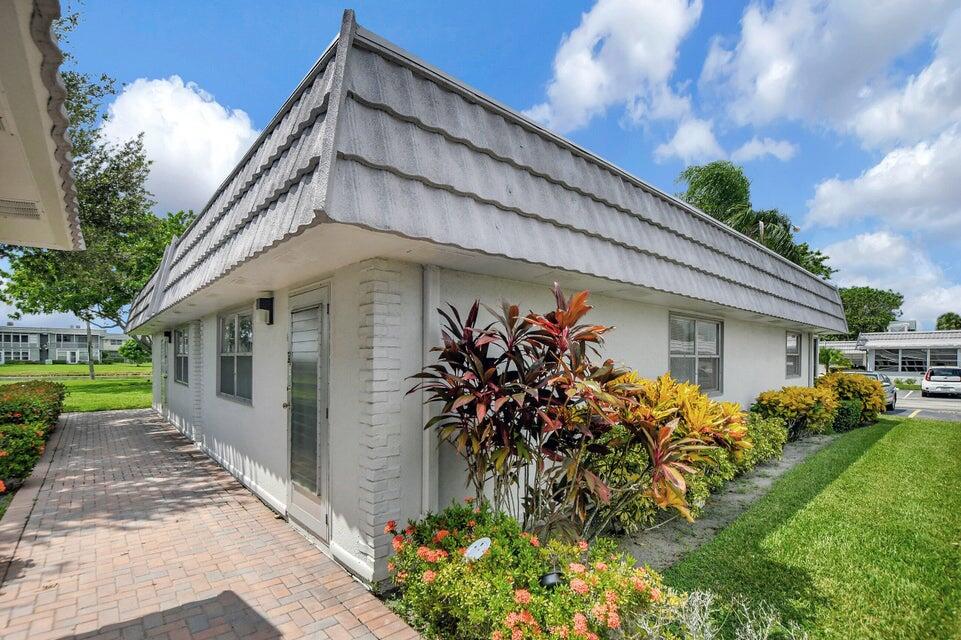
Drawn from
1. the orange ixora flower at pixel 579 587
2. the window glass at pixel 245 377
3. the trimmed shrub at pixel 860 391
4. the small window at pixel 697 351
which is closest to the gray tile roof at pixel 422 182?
the window glass at pixel 245 377

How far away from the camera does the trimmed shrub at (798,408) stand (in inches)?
353

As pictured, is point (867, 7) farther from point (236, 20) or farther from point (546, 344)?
point (236, 20)

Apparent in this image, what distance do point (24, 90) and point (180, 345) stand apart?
10566mm

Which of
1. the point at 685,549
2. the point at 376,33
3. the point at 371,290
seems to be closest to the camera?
the point at 376,33

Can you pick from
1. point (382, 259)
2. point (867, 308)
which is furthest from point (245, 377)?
point (867, 308)

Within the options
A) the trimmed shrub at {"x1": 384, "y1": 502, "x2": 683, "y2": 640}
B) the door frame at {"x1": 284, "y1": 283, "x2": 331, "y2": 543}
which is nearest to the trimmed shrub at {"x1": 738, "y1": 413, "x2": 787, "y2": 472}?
the trimmed shrub at {"x1": 384, "y1": 502, "x2": 683, "y2": 640}

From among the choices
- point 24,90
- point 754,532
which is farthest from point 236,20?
point 754,532

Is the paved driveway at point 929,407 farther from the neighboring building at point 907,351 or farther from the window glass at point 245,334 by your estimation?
the window glass at point 245,334

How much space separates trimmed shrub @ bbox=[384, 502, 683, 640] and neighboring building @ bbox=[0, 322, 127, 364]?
88133 mm

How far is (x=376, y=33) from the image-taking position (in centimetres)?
300

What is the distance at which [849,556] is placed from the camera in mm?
4020

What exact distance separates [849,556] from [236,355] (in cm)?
775

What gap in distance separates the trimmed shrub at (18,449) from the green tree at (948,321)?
7968 cm

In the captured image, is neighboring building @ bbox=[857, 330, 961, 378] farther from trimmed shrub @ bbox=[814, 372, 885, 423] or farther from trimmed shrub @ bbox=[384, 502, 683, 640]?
trimmed shrub @ bbox=[384, 502, 683, 640]
